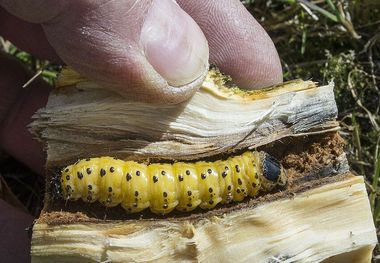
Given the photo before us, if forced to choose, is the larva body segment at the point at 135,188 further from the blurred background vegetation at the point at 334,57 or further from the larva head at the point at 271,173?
the blurred background vegetation at the point at 334,57

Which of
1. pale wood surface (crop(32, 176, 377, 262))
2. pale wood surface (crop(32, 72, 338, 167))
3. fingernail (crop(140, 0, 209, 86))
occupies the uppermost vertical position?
fingernail (crop(140, 0, 209, 86))

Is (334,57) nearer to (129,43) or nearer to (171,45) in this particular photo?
(171,45)

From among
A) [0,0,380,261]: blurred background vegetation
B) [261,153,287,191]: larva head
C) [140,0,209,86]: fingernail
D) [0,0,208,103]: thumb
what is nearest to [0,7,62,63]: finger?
[0,0,380,261]: blurred background vegetation

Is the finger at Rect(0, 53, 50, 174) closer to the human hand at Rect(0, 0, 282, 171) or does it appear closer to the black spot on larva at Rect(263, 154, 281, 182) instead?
the human hand at Rect(0, 0, 282, 171)

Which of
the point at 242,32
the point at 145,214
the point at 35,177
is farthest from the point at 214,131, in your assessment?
the point at 35,177

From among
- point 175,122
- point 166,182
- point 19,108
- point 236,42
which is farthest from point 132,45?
point 19,108

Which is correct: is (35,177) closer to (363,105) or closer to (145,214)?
(145,214)
